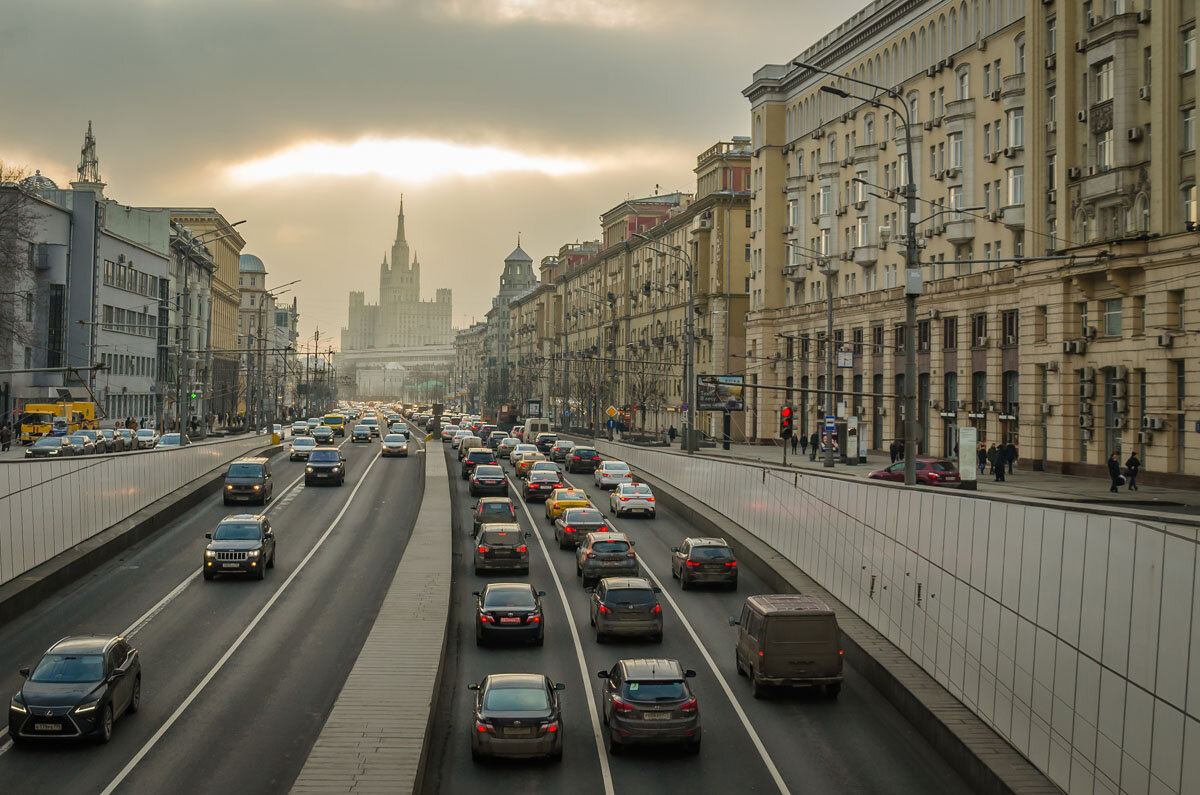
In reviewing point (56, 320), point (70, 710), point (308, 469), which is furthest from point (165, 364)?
point (70, 710)

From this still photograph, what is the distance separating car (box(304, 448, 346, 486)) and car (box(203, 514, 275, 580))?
70.9 feet

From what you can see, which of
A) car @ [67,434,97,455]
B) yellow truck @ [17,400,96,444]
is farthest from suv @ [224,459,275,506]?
yellow truck @ [17,400,96,444]

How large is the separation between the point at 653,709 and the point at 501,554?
17.0 meters

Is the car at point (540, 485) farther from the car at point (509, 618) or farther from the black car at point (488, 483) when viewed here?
the car at point (509, 618)

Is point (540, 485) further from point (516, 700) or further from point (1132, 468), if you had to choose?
point (516, 700)

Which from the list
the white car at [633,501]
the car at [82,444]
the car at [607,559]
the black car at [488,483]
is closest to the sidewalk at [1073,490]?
the white car at [633,501]

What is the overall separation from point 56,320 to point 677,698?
8721 centimetres

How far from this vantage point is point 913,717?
2245 cm

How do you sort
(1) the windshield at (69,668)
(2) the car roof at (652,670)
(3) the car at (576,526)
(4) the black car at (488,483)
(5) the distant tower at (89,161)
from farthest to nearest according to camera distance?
Answer: 1. (5) the distant tower at (89,161)
2. (4) the black car at (488,483)
3. (3) the car at (576,526)
4. (2) the car roof at (652,670)
5. (1) the windshield at (69,668)

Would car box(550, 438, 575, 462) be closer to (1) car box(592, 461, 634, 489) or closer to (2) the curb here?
(1) car box(592, 461, 634, 489)

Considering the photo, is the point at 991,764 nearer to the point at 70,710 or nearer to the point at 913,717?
the point at 913,717

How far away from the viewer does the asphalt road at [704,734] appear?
19016 mm

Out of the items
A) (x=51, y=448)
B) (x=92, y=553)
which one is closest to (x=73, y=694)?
(x=92, y=553)

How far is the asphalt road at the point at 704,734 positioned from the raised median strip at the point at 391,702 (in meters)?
0.78
